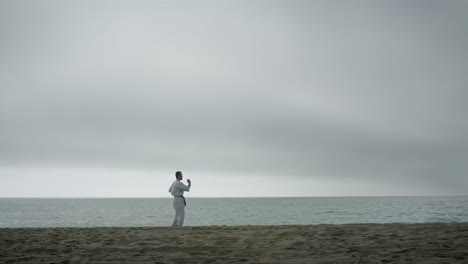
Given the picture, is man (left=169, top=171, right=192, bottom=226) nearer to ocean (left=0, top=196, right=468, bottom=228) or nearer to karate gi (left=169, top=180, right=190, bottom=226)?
karate gi (left=169, top=180, right=190, bottom=226)

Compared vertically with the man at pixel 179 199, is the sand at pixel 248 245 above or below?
below

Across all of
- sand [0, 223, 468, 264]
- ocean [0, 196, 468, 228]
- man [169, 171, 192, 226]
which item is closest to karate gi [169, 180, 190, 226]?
man [169, 171, 192, 226]

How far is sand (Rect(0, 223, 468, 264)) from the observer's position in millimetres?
7004

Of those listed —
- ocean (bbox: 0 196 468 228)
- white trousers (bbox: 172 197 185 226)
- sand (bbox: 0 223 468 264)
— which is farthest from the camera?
ocean (bbox: 0 196 468 228)

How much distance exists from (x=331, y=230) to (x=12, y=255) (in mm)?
7952

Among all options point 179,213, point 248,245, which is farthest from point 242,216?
point 248,245

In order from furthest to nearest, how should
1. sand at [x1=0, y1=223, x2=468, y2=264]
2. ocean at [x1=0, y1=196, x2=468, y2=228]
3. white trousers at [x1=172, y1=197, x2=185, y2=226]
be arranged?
ocean at [x1=0, y1=196, x2=468, y2=228], white trousers at [x1=172, y1=197, x2=185, y2=226], sand at [x1=0, y1=223, x2=468, y2=264]

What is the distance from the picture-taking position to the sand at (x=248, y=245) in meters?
7.00

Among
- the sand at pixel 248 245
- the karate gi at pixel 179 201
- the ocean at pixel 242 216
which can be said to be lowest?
the ocean at pixel 242 216

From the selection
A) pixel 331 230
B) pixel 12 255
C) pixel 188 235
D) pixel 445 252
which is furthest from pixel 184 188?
pixel 445 252

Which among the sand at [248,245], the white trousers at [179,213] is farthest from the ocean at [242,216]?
the sand at [248,245]

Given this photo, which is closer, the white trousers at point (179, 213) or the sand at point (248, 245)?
the sand at point (248, 245)

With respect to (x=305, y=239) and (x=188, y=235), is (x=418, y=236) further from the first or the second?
(x=188, y=235)

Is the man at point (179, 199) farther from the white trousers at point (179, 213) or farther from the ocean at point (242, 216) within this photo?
the ocean at point (242, 216)
